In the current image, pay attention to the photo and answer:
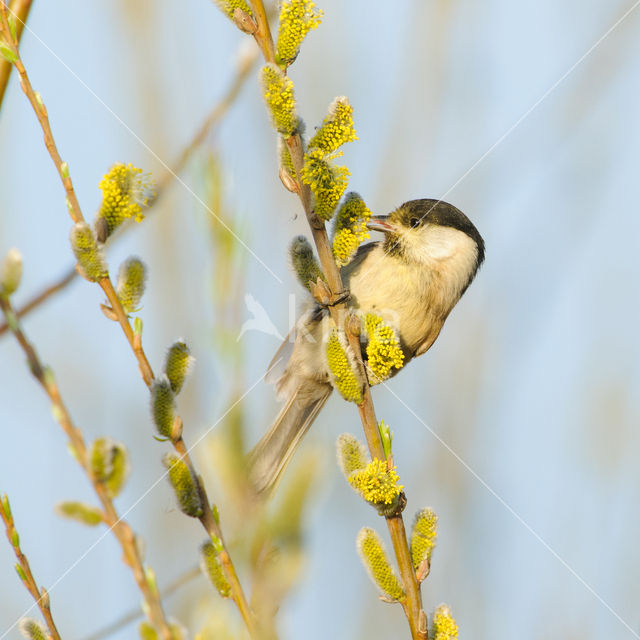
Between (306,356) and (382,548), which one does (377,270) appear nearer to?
(306,356)

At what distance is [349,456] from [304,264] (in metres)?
0.40

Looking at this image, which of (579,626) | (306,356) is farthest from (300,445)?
(579,626)

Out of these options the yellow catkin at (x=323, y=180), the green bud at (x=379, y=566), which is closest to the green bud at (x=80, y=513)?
the green bud at (x=379, y=566)

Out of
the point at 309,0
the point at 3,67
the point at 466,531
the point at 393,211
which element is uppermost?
the point at 3,67

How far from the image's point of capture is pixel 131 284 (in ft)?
3.91

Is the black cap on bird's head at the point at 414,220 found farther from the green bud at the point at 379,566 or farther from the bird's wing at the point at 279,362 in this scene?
the green bud at the point at 379,566

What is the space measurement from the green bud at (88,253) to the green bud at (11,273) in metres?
0.10

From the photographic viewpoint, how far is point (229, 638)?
1.02 meters

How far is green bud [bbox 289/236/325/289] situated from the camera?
5.24 ft

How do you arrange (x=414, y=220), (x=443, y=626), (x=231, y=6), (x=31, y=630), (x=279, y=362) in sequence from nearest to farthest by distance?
(x=31, y=630), (x=443, y=626), (x=231, y=6), (x=414, y=220), (x=279, y=362)

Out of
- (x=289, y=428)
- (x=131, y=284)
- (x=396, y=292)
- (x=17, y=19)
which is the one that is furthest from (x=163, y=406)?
(x=289, y=428)

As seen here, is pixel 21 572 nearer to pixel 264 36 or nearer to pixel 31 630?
pixel 31 630

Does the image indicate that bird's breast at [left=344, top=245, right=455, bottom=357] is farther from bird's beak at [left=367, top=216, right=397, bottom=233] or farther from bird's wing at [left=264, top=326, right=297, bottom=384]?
bird's wing at [left=264, top=326, right=297, bottom=384]

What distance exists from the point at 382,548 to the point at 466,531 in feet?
6.74
